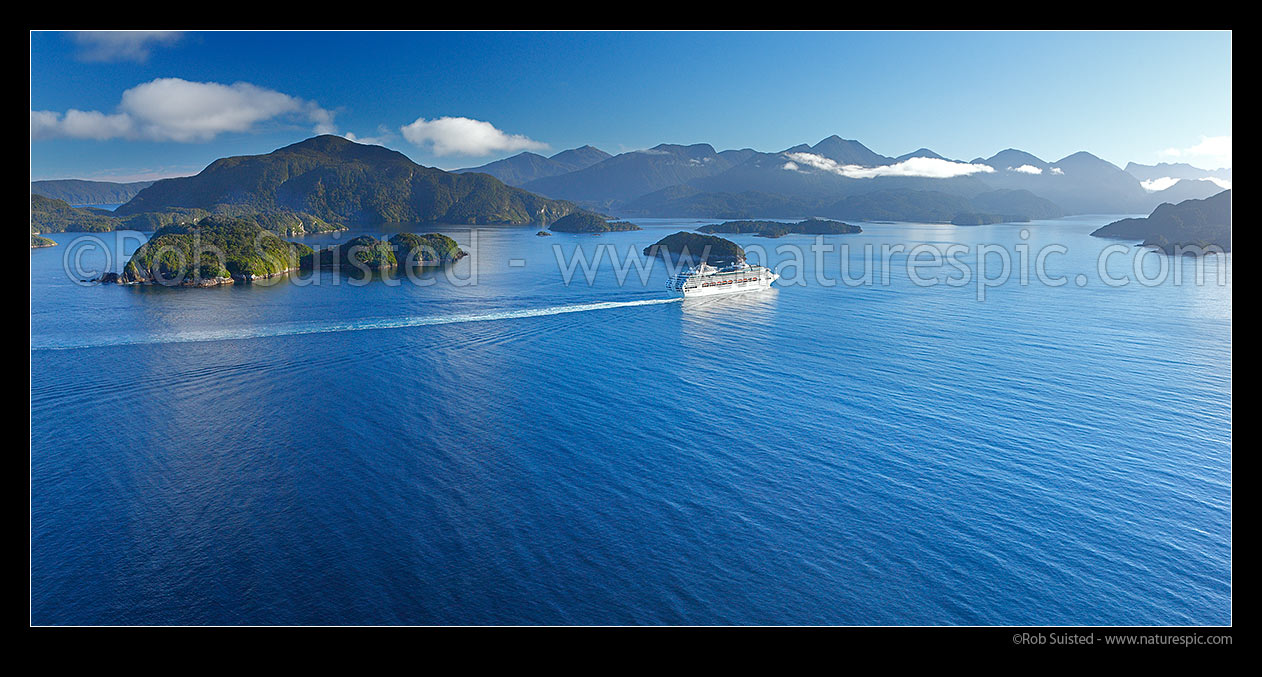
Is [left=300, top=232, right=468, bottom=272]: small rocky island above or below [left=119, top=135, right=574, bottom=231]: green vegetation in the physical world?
below

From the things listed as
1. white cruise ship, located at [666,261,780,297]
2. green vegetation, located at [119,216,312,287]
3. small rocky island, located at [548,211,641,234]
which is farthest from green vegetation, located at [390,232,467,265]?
small rocky island, located at [548,211,641,234]

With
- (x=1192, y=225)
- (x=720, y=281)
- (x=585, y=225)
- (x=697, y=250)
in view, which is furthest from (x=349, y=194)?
(x=1192, y=225)

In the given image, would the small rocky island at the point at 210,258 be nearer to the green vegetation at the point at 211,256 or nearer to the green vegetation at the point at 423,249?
the green vegetation at the point at 211,256

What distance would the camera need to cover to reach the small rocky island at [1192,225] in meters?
53.9

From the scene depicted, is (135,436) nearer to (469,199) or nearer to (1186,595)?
(1186,595)

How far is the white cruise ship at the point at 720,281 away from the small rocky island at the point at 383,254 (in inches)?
794

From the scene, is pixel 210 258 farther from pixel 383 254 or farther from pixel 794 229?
pixel 794 229

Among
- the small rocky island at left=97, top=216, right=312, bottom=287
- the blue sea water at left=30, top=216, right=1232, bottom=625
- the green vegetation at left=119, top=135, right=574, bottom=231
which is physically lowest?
the blue sea water at left=30, top=216, right=1232, bottom=625

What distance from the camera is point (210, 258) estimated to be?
121ft

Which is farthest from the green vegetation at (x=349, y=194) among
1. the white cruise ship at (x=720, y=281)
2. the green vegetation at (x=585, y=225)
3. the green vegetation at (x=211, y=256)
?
the white cruise ship at (x=720, y=281)

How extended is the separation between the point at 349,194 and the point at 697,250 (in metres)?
82.4

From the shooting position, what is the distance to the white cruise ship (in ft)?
110

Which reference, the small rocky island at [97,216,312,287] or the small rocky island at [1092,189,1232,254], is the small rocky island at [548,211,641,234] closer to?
the small rocky island at [97,216,312,287]
